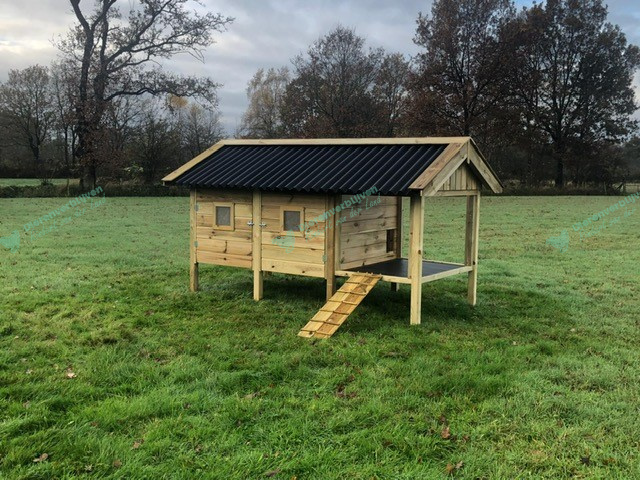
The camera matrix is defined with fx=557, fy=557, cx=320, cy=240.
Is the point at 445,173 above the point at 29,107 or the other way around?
the other way around

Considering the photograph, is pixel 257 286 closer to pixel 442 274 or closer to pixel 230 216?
pixel 230 216

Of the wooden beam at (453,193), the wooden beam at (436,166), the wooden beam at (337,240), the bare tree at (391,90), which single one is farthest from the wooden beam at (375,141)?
the bare tree at (391,90)

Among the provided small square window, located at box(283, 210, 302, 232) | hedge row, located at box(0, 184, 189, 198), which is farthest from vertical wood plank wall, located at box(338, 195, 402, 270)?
hedge row, located at box(0, 184, 189, 198)

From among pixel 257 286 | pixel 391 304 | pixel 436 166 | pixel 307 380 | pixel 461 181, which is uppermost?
pixel 436 166

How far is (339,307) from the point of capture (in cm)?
707

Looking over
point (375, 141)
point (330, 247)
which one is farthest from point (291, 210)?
point (375, 141)

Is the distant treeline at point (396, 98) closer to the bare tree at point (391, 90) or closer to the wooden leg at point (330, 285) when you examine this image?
the bare tree at point (391, 90)

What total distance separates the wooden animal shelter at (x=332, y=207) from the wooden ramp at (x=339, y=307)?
14 mm

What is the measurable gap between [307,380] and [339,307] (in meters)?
1.84

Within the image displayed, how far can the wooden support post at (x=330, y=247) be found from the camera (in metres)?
7.76

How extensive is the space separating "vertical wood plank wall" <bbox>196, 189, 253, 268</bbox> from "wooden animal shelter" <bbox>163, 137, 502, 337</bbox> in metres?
0.02

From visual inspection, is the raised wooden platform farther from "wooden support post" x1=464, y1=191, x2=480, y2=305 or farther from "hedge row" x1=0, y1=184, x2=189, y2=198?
"hedge row" x1=0, y1=184, x2=189, y2=198

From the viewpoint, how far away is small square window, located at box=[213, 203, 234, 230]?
8836mm

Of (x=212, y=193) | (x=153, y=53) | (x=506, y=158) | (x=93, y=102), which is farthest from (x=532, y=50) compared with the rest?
(x=212, y=193)
